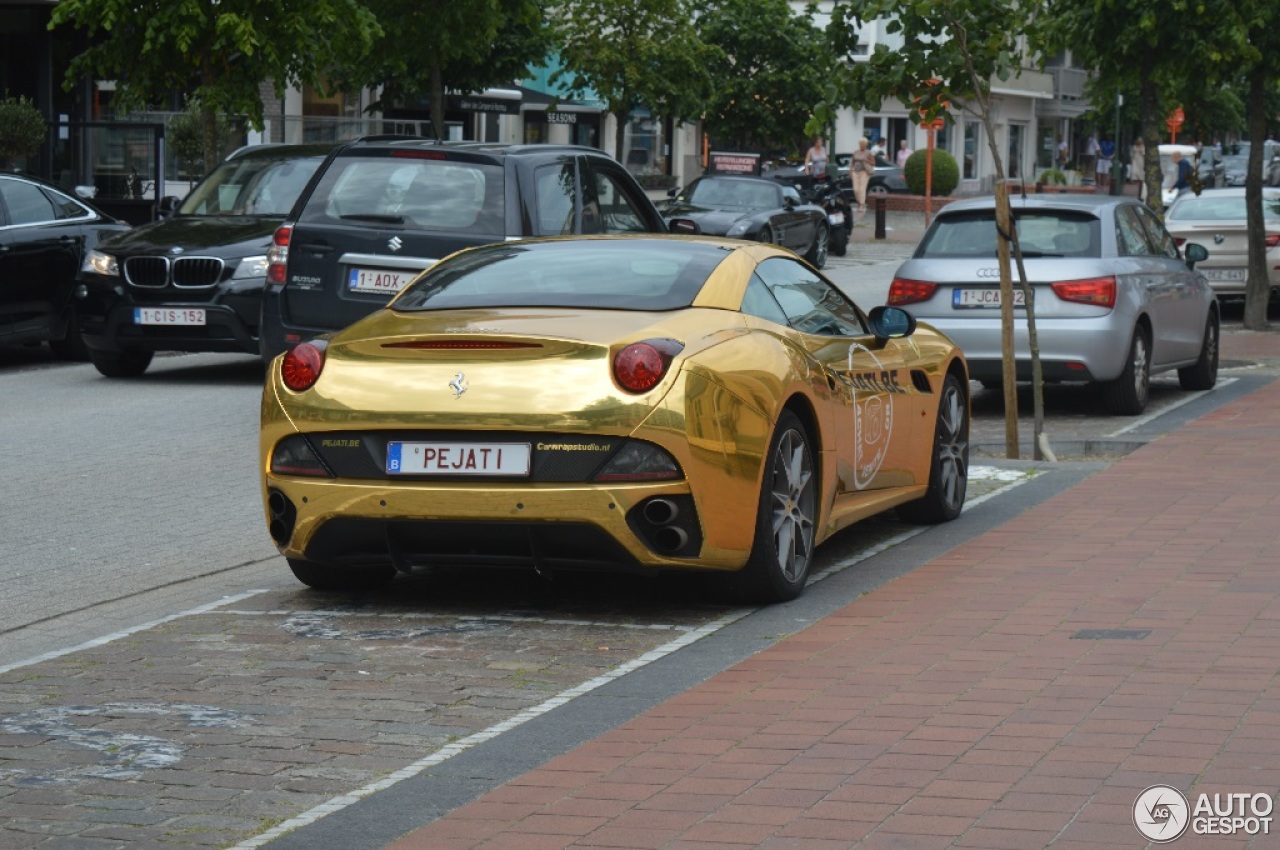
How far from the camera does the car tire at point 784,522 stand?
7613 millimetres

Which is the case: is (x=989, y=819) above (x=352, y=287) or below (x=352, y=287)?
below

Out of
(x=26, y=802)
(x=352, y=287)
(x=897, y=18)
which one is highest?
(x=897, y=18)

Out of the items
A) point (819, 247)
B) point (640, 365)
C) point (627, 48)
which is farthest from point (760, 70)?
point (640, 365)

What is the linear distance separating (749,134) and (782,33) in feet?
14.2

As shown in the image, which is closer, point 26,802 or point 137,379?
point 26,802

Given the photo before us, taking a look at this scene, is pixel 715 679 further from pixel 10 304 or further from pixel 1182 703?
pixel 10 304

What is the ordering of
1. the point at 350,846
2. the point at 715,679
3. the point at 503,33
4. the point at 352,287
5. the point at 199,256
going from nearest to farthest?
the point at 350,846
the point at 715,679
the point at 352,287
the point at 199,256
the point at 503,33

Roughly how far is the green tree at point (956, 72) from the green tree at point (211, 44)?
882 centimetres

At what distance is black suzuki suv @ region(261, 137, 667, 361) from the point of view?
1257cm

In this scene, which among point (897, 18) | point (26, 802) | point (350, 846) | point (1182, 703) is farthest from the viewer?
point (897, 18)

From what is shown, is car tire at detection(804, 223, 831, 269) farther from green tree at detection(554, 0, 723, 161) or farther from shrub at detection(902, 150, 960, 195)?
shrub at detection(902, 150, 960, 195)

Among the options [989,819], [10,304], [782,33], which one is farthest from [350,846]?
[782,33]

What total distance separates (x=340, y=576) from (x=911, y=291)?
7.30 metres

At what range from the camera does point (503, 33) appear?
4081cm
